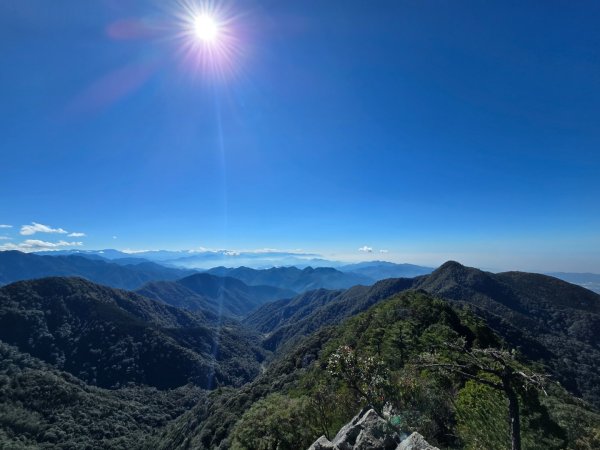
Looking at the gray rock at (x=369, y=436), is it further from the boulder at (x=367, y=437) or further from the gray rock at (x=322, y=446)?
the gray rock at (x=322, y=446)

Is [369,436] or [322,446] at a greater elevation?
[369,436]

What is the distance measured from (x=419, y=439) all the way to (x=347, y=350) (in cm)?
1083

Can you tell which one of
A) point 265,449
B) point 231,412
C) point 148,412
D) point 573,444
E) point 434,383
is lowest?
point 148,412

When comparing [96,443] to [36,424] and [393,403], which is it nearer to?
[36,424]

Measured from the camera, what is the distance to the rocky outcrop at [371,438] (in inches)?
679

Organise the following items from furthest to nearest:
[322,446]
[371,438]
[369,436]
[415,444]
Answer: [322,446]
[369,436]
[371,438]
[415,444]

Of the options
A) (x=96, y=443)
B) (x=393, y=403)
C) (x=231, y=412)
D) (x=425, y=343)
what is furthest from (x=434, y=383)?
(x=96, y=443)

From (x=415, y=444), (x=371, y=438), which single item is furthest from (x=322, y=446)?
(x=415, y=444)

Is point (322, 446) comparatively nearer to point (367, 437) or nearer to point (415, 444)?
point (367, 437)

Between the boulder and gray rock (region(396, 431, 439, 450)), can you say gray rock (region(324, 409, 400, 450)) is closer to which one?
the boulder

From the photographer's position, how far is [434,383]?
3128cm

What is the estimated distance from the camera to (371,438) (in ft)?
58.2

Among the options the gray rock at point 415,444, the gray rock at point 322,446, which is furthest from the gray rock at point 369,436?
the gray rock at point 415,444

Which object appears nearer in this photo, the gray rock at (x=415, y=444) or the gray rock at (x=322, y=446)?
the gray rock at (x=415, y=444)
